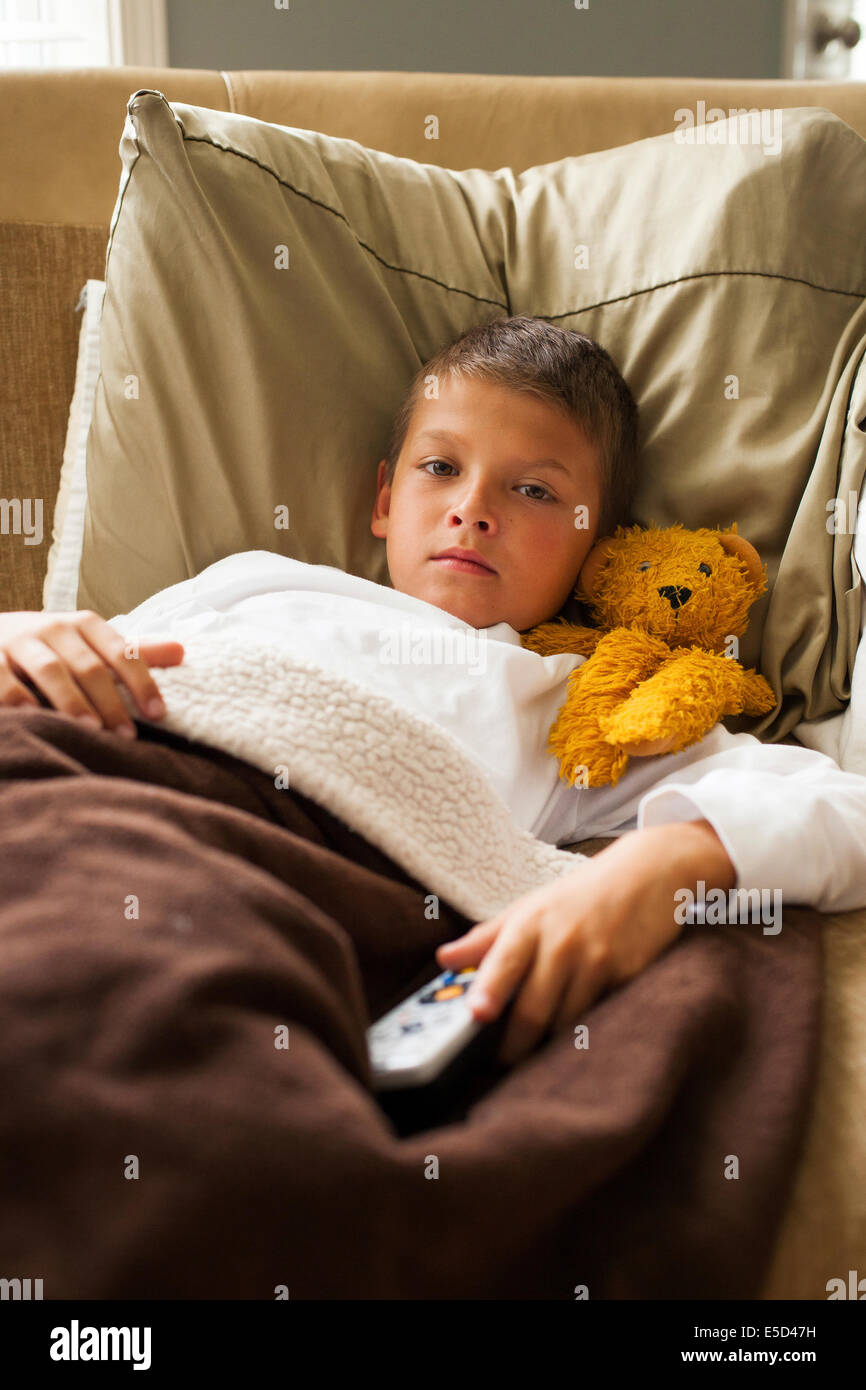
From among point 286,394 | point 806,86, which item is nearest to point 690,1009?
point 286,394

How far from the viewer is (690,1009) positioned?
0.56 metres

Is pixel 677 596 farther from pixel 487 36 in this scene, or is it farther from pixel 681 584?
pixel 487 36

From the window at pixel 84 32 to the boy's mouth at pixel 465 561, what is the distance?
147cm

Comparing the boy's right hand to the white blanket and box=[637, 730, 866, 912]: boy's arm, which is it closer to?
the white blanket

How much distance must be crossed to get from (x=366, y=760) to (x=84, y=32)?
1.87 m

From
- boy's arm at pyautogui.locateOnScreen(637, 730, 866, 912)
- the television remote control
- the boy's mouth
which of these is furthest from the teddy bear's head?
the television remote control

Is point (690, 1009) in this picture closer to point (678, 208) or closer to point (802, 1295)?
point (802, 1295)

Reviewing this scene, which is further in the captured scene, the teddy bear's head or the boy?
the teddy bear's head

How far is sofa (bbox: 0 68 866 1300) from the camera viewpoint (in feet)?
3.83

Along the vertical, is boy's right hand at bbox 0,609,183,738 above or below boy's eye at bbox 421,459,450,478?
below

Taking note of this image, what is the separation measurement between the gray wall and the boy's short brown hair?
1.24 metres

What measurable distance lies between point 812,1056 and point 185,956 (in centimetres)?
33

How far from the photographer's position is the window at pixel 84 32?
1.95 meters
